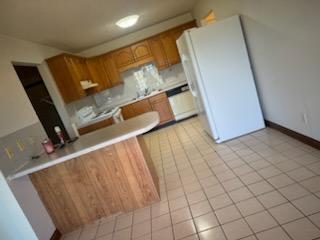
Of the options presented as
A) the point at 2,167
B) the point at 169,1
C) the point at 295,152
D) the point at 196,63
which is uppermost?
the point at 169,1

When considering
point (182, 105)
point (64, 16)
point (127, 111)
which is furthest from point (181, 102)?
point (64, 16)

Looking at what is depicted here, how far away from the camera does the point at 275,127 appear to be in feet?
11.3

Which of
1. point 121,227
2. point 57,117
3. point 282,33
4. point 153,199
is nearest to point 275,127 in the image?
point 282,33

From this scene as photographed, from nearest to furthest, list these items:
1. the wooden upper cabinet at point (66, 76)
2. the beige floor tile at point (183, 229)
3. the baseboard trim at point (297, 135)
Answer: the beige floor tile at point (183, 229) → the baseboard trim at point (297, 135) → the wooden upper cabinet at point (66, 76)

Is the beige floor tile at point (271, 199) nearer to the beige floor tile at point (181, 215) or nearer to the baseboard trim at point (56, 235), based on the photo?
the beige floor tile at point (181, 215)

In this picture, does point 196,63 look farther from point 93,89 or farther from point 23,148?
point 93,89

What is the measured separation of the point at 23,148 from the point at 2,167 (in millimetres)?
398

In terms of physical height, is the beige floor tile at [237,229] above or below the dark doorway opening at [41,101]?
below

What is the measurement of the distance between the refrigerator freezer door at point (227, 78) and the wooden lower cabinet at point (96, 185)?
58.2 inches

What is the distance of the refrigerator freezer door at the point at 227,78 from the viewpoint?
337 centimetres

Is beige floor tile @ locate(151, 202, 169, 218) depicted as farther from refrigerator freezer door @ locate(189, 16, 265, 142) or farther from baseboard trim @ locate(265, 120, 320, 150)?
baseboard trim @ locate(265, 120, 320, 150)

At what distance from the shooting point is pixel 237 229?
74.0 inches

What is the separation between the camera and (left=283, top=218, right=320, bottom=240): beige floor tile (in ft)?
5.31

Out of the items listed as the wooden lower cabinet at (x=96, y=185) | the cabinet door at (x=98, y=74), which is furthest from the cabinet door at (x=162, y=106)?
the wooden lower cabinet at (x=96, y=185)
